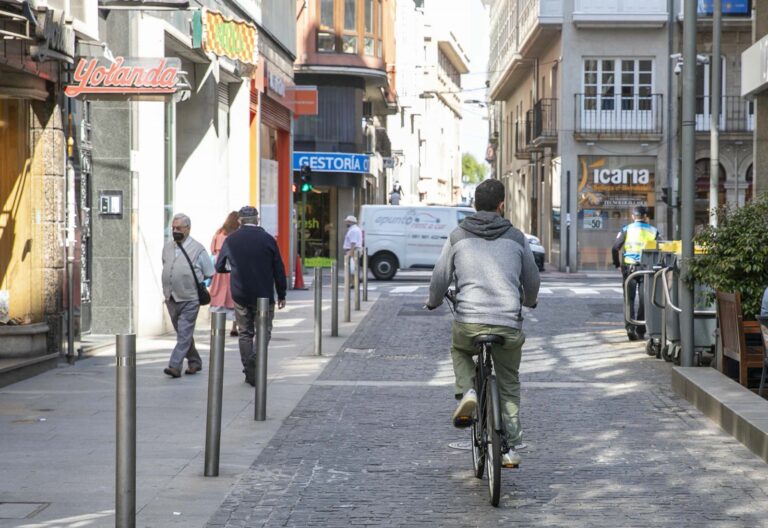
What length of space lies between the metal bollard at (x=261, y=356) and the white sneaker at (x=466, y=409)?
2.53 m

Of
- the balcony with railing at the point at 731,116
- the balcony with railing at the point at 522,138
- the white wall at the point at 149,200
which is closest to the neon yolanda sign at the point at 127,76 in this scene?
the white wall at the point at 149,200

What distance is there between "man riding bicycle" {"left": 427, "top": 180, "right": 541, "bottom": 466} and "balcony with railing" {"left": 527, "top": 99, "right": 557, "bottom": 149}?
3773 centimetres

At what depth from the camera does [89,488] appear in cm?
755

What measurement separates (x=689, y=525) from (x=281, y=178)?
2519 cm

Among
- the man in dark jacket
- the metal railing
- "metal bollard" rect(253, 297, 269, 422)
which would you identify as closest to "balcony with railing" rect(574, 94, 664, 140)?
the metal railing

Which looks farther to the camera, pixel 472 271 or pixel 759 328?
pixel 759 328

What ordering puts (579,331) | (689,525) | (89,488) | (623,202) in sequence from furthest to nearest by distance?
(623,202)
(579,331)
(89,488)
(689,525)

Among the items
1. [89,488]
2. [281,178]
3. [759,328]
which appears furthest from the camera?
[281,178]

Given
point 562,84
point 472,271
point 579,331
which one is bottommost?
point 579,331

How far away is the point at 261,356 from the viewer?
9.91 metres

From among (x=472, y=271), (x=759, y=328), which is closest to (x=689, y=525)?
(x=472, y=271)

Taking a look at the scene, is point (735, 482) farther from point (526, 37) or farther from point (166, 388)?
point (526, 37)

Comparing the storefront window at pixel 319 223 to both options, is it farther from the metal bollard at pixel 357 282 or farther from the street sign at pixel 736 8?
the metal bollard at pixel 357 282

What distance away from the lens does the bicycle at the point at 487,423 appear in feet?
23.5
